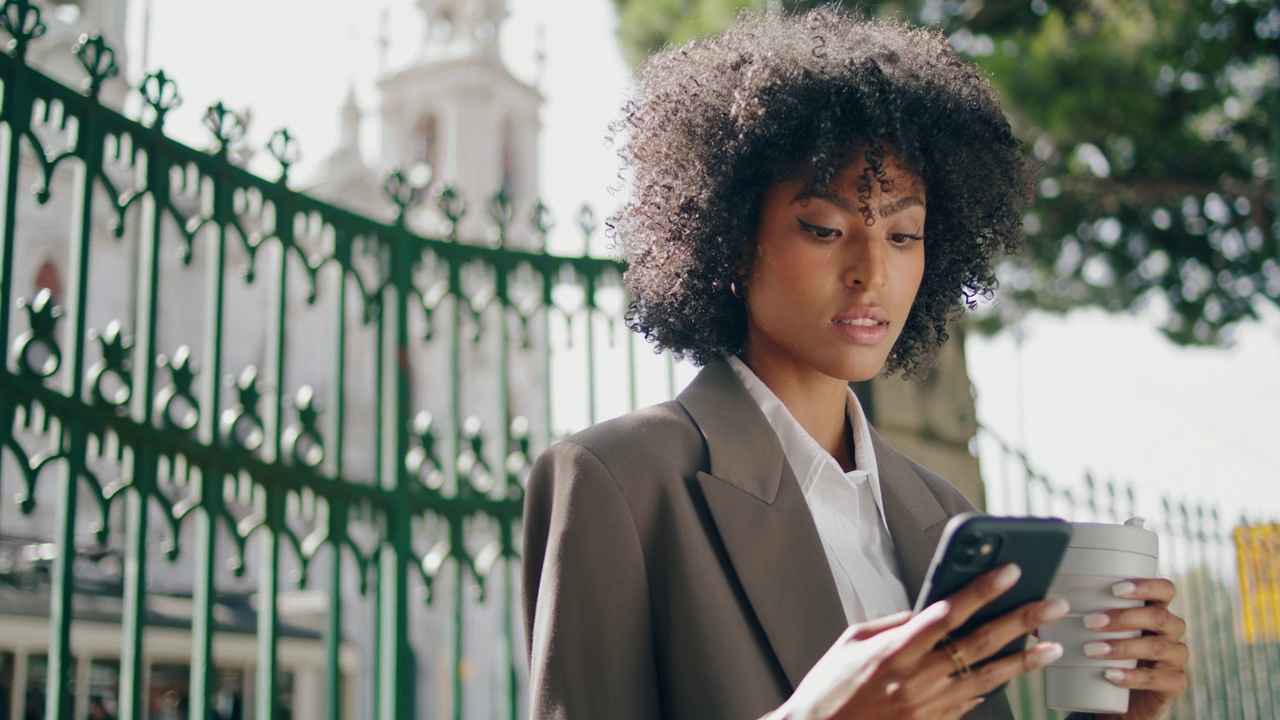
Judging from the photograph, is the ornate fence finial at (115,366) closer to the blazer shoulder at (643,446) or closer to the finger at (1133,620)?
the blazer shoulder at (643,446)

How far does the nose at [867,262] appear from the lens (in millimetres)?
1657

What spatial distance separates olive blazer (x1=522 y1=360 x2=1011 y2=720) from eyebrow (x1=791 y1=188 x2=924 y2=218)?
0.31m

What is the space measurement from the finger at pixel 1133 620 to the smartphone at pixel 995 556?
0.14 meters

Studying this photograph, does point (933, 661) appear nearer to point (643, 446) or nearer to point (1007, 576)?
point (1007, 576)

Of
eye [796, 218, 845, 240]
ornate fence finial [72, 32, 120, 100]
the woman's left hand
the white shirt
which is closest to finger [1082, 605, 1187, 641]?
the woman's left hand

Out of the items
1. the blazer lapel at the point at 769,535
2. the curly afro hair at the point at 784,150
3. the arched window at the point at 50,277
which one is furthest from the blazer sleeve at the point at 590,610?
the arched window at the point at 50,277

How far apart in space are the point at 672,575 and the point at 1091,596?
47 centimetres

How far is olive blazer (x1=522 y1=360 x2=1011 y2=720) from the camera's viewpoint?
1.43 metres

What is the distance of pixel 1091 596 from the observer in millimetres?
1354

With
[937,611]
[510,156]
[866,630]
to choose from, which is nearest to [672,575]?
[866,630]

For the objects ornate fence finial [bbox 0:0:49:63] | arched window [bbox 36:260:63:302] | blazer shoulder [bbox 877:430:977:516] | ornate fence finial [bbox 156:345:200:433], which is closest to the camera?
blazer shoulder [bbox 877:430:977:516]

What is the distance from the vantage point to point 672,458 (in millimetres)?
1604

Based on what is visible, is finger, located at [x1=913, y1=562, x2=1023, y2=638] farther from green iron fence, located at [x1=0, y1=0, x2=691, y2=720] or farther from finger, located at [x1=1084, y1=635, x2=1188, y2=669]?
green iron fence, located at [x1=0, y1=0, x2=691, y2=720]

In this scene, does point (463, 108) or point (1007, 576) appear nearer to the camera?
point (1007, 576)
